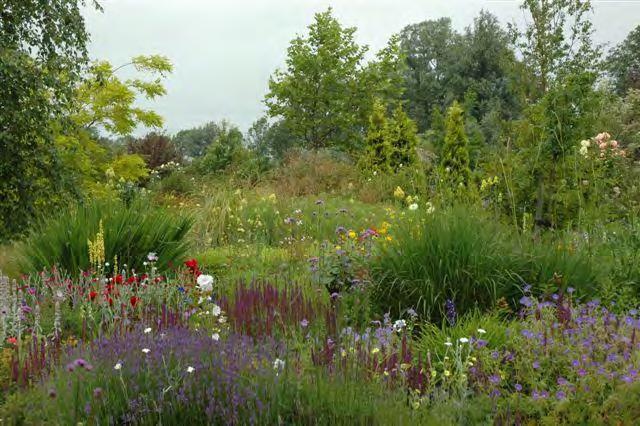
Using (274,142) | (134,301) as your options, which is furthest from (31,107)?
(274,142)

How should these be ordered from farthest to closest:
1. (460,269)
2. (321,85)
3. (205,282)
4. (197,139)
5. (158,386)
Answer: (197,139)
(321,85)
(460,269)
(205,282)
(158,386)

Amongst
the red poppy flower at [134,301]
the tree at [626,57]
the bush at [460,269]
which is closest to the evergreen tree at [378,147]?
the bush at [460,269]

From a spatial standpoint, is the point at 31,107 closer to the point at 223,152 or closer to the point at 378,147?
the point at 378,147

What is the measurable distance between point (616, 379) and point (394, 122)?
16198 millimetres

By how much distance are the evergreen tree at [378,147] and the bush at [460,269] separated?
12.5 meters

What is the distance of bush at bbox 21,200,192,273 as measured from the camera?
20.5ft

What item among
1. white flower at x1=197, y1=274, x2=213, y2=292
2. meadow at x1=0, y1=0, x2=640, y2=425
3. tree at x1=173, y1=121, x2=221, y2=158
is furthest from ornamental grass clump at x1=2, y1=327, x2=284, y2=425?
tree at x1=173, y1=121, x2=221, y2=158

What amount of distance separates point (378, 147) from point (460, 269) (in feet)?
45.4

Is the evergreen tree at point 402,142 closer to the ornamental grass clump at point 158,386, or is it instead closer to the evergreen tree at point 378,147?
the evergreen tree at point 378,147

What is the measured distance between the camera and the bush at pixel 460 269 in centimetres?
499

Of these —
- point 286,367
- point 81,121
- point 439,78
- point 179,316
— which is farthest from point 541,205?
point 439,78

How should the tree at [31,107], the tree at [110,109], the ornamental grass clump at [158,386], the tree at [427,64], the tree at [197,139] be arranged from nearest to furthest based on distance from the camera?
the ornamental grass clump at [158,386], the tree at [31,107], the tree at [110,109], the tree at [427,64], the tree at [197,139]

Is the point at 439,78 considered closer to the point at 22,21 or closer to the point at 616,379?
the point at 22,21

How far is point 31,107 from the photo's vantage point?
9391 mm
